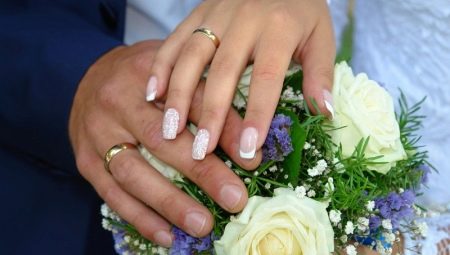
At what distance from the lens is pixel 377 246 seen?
866mm

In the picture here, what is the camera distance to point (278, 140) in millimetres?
781

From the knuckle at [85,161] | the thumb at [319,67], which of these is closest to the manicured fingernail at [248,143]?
the thumb at [319,67]

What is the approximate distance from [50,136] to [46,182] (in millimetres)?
160

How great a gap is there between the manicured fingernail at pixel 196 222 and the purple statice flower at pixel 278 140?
126 millimetres

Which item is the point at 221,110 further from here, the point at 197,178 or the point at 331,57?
the point at 331,57

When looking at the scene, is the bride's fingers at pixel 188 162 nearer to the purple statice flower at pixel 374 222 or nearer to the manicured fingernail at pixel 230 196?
the manicured fingernail at pixel 230 196

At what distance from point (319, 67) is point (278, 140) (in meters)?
0.17

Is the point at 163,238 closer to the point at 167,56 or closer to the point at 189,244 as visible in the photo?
the point at 189,244

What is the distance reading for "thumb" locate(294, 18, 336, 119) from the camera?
83cm

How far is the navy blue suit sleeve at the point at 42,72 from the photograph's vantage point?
1150 millimetres

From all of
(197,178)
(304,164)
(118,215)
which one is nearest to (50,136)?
(118,215)

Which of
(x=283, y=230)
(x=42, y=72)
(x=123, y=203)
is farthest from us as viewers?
(x=42, y=72)

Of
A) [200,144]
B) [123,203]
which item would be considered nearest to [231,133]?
[200,144]

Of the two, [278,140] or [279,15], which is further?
[279,15]
